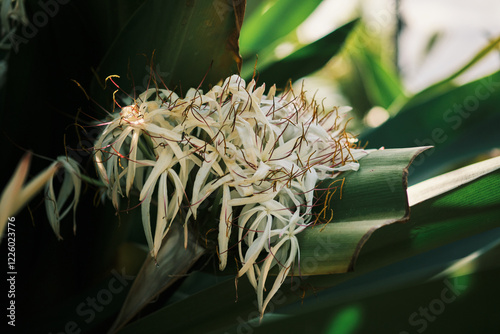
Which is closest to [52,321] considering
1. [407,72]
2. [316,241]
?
[316,241]

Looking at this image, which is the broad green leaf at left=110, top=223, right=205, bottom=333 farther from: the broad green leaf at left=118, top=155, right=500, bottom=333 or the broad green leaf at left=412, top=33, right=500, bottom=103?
the broad green leaf at left=412, top=33, right=500, bottom=103

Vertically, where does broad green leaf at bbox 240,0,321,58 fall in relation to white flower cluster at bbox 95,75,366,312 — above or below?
above

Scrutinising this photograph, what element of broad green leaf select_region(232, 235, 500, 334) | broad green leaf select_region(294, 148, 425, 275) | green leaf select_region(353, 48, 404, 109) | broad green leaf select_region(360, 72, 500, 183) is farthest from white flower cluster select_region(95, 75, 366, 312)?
→ green leaf select_region(353, 48, 404, 109)

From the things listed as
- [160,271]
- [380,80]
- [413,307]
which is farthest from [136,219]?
[380,80]

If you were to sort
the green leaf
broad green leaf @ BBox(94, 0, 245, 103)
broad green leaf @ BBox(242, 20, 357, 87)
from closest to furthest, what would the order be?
broad green leaf @ BBox(94, 0, 245, 103)
broad green leaf @ BBox(242, 20, 357, 87)
the green leaf

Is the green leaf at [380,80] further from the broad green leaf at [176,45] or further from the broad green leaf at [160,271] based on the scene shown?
the broad green leaf at [160,271]

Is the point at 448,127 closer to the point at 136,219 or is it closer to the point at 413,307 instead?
the point at 413,307
